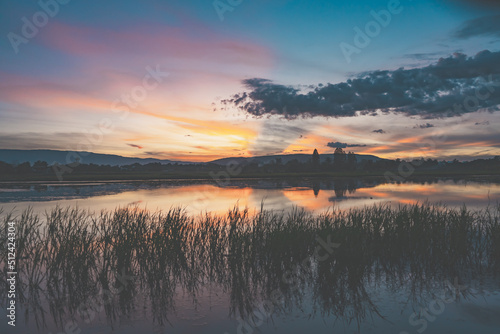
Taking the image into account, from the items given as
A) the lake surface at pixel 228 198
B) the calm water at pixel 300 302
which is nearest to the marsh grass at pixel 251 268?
the calm water at pixel 300 302

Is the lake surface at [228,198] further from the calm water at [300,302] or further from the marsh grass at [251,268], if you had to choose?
the calm water at [300,302]

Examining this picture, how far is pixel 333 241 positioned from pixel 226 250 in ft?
13.5

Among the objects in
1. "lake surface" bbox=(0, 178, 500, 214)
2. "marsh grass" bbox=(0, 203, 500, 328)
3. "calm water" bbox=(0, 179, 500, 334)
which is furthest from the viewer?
"lake surface" bbox=(0, 178, 500, 214)

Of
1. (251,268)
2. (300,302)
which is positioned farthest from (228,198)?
(300,302)

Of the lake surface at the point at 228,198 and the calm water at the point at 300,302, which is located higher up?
the lake surface at the point at 228,198

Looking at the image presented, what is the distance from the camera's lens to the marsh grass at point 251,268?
325 inches

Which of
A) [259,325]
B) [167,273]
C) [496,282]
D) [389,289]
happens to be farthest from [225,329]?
[496,282]

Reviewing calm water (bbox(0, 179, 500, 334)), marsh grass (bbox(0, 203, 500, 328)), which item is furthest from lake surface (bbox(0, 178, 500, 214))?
calm water (bbox(0, 179, 500, 334))

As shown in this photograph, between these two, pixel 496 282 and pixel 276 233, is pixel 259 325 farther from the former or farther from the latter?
pixel 496 282

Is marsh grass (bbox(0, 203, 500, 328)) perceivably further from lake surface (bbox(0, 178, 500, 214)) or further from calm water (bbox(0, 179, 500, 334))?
lake surface (bbox(0, 178, 500, 214))

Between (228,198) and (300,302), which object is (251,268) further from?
(228,198)

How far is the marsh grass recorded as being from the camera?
8.26m

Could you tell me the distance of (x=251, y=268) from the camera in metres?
10.3

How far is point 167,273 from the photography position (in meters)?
10.1
